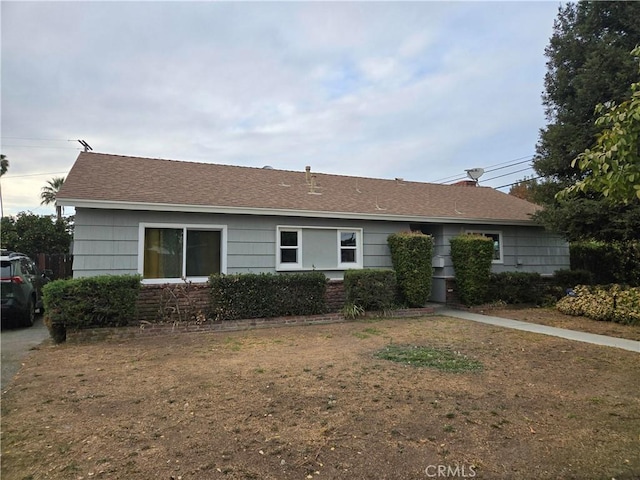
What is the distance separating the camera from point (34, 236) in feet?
57.1

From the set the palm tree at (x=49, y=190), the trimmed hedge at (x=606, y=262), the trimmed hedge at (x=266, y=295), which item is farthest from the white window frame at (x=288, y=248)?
the palm tree at (x=49, y=190)

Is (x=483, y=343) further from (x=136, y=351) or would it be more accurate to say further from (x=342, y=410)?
(x=136, y=351)

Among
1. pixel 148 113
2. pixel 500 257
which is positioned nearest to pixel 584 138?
pixel 500 257

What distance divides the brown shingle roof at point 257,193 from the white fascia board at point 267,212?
23 mm

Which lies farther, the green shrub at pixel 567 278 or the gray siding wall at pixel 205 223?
the green shrub at pixel 567 278

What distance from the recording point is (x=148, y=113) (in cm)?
1352

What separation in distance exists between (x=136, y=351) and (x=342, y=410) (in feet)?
13.8

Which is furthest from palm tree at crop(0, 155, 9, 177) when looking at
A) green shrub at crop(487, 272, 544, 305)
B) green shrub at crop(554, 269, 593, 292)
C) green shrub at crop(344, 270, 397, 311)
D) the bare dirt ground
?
green shrub at crop(554, 269, 593, 292)

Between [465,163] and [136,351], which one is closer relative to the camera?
[136,351]

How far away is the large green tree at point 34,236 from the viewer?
17.2 meters

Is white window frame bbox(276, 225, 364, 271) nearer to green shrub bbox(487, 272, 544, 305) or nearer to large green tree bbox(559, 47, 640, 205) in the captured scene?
green shrub bbox(487, 272, 544, 305)

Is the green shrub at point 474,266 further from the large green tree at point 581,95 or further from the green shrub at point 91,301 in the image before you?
the green shrub at point 91,301

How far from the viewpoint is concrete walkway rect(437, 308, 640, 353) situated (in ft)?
23.4

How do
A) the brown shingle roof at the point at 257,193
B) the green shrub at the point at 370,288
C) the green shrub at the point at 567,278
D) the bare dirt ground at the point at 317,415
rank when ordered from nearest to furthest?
the bare dirt ground at the point at 317,415
the brown shingle roof at the point at 257,193
the green shrub at the point at 370,288
the green shrub at the point at 567,278
